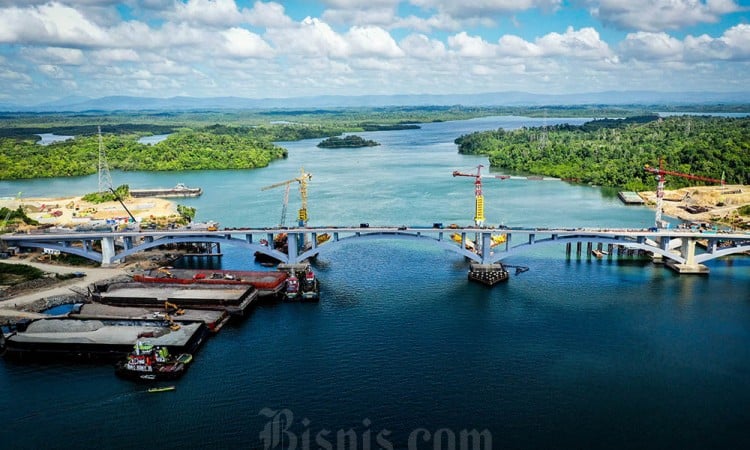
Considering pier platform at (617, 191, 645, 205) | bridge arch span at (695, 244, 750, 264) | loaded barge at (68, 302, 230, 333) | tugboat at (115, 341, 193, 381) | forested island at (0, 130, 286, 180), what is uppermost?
forested island at (0, 130, 286, 180)

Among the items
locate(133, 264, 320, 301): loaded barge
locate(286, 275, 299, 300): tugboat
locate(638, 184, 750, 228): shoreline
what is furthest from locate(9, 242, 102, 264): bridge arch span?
locate(638, 184, 750, 228): shoreline

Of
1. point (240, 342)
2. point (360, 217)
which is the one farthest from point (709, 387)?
point (360, 217)

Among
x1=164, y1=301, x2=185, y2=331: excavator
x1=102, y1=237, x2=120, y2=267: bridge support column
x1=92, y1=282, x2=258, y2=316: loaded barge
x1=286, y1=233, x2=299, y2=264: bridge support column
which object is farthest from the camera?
x1=102, y1=237, x2=120, y2=267: bridge support column

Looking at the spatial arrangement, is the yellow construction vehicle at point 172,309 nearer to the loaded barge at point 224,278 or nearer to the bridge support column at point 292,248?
the loaded barge at point 224,278

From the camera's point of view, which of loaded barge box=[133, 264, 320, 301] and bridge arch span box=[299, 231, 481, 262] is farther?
bridge arch span box=[299, 231, 481, 262]

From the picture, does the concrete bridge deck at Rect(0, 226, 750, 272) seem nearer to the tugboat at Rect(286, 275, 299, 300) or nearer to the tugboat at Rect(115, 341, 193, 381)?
the tugboat at Rect(286, 275, 299, 300)

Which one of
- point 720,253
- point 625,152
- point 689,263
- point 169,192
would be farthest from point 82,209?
point 625,152
